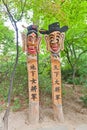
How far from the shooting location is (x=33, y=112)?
6590mm

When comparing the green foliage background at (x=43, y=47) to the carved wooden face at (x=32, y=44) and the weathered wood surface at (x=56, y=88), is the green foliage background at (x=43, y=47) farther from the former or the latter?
the weathered wood surface at (x=56, y=88)

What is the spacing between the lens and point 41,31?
271 inches

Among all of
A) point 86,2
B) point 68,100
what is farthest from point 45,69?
point 86,2

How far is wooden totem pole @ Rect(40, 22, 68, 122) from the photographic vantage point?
676cm

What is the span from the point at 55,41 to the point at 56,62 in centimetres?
54

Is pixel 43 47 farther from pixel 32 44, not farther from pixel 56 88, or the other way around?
pixel 56 88

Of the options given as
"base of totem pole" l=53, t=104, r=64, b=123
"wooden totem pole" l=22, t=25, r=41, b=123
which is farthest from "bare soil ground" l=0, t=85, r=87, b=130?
"wooden totem pole" l=22, t=25, r=41, b=123

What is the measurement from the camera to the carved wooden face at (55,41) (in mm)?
6816

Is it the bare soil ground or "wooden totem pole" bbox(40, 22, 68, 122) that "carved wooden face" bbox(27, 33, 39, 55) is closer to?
"wooden totem pole" bbox(40, 22, 68, 122)

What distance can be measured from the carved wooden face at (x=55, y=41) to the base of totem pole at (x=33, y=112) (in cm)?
144

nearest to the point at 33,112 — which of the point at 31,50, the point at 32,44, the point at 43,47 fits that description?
the point at 31,50

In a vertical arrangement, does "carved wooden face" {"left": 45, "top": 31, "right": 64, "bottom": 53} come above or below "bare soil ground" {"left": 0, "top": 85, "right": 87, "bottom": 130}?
above

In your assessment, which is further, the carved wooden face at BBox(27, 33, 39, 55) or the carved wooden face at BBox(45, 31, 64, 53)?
the carved wooden face at BBox(45, 31, 64, 53)

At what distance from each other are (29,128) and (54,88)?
117 centimetres
